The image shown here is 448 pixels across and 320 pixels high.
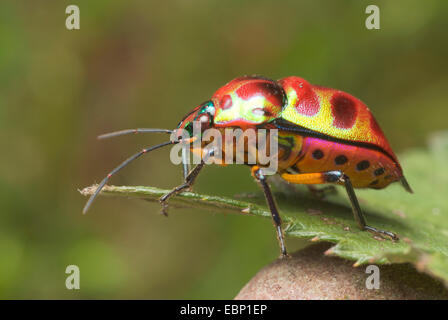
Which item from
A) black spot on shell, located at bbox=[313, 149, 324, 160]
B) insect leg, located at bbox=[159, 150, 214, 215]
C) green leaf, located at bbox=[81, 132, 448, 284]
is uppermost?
black spot on shell, located at bbox=[313, 149, 324, 160]

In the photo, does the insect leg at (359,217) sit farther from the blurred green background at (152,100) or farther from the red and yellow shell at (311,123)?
the blurred green background at (152,100)

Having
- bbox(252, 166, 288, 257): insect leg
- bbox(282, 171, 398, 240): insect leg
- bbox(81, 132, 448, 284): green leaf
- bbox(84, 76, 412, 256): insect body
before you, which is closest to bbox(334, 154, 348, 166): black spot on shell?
bbox(84, 76, 412, 256): insect body

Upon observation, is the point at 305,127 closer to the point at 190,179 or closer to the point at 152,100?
the point at 190,179

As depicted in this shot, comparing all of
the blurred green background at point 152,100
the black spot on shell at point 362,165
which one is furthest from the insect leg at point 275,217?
the blurred green background at point 152,100

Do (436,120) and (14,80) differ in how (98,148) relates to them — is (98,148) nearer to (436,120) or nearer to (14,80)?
(14,80)

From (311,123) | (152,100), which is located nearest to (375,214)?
(311,123)

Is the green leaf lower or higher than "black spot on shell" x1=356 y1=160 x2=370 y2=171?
lower

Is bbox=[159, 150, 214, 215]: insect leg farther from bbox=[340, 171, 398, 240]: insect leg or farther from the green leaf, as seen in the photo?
bbox=[340, 171, 398, 240]: insect leg
